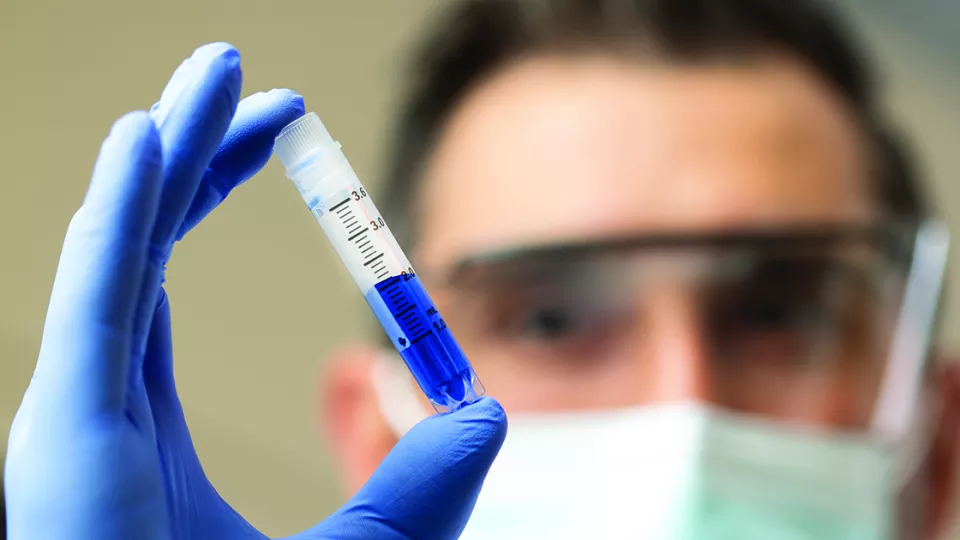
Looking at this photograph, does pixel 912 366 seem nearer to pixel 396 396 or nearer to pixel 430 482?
pixel 396 396

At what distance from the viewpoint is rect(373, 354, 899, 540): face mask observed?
0.91m

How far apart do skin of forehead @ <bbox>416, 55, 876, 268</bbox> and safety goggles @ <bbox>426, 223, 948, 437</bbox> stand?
40mm

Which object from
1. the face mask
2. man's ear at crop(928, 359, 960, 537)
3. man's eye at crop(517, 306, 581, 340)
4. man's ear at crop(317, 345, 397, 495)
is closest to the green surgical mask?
the face mask

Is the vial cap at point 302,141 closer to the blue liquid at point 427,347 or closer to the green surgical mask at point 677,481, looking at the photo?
the blue liquid at point 427,347

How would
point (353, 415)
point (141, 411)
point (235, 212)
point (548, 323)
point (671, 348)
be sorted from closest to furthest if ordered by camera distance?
1. point (141, 411)
2. point (671, 348)
3. point (548, 323)
4. point (353, 415)
5. point (235, 212)

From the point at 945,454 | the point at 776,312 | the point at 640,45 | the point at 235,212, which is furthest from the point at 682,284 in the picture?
the point at 235,212

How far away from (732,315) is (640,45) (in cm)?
51

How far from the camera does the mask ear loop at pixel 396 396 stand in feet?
3.54

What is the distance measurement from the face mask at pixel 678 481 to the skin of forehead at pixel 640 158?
30 cm

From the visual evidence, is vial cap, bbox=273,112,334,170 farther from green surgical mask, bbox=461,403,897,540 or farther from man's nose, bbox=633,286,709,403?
man's nose, bbox=633,286,709,403

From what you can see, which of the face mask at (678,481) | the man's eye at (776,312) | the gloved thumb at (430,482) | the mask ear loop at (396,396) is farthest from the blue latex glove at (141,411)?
the man's eye at (776,312)

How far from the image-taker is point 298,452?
1654 mm

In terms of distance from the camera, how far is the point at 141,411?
436 millimetres

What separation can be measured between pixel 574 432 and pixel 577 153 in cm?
44
